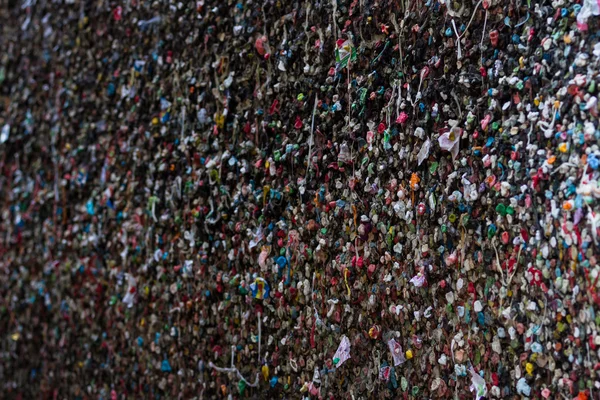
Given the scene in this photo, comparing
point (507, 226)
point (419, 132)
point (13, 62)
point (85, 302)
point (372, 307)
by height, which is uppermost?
point (13, 62)

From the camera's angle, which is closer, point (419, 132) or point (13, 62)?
point (419, 132)

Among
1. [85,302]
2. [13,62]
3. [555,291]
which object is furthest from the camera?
[13,62]

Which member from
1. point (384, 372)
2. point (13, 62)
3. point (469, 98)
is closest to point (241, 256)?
point (384, 372)

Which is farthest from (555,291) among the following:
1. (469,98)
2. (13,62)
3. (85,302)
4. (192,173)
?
(13,62)

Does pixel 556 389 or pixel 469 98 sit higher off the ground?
pixel 469 98

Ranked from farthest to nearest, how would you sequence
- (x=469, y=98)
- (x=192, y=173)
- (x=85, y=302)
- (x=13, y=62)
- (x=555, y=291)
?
1. (x=13, y=62)
2. (x=85, y=302)
3. (x=192, y=173)
4. (x=469, y=98)
5. (x=555, y=291)

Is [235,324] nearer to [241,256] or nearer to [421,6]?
[241,256]

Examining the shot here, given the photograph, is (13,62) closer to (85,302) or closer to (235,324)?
(85,302)
